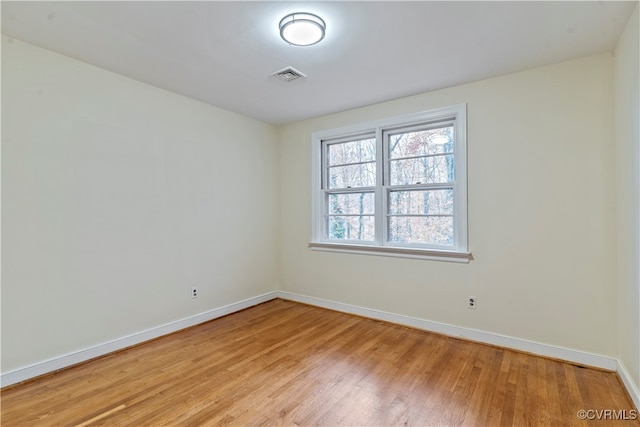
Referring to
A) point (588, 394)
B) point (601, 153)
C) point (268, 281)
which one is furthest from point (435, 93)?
point (268, 281)

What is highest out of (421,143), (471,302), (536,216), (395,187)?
(421,143)

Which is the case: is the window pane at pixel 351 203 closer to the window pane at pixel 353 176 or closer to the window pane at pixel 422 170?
the window pane at pixel 353 176

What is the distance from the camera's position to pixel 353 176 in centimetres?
394

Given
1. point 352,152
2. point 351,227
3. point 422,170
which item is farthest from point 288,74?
point 351,227

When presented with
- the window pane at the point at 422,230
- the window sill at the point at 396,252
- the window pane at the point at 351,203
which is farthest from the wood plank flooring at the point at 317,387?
the window pane at the point at 351,203

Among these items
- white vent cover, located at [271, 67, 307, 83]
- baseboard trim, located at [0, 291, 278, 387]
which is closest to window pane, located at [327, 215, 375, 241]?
baseboard trim, located at [0, 291, 278, 387]

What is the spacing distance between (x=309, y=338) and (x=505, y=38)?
9.83 ft

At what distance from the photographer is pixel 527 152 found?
107 inches

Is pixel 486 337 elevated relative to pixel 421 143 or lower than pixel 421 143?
lower

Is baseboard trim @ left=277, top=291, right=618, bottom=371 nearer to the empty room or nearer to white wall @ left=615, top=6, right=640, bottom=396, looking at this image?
the empty room

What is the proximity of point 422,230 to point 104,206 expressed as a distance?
10.1ft

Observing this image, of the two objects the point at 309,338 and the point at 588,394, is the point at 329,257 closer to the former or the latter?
the point at 309,338

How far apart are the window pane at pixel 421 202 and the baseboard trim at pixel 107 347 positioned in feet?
7.48

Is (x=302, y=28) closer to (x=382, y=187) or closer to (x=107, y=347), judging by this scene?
(x=382, y=187)
